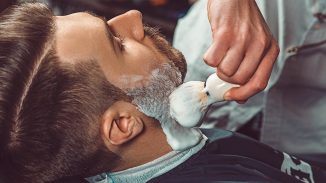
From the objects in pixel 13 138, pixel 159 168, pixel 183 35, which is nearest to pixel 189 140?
pixel 159 168

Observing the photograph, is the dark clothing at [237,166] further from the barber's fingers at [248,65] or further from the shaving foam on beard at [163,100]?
Result: the barber's fingers at [248,65]

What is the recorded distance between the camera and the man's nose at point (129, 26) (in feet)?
3.84

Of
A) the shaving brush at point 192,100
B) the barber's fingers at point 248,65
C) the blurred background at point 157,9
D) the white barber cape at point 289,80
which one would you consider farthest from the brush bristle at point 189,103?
the blurred background at point 157,9

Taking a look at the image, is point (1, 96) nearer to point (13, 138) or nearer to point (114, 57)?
point (13, 138)

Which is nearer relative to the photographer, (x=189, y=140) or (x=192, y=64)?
(x=189, y=140)

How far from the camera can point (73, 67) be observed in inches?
40.9

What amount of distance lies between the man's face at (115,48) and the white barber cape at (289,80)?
52 centimetres

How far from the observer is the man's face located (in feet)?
3.45

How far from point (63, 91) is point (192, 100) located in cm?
25

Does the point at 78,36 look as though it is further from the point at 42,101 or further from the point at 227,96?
the point at 227,96

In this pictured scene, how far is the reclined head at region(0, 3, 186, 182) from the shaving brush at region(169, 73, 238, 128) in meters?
0.06

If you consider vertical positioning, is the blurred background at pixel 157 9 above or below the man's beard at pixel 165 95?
below

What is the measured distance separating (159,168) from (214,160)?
0.44ft

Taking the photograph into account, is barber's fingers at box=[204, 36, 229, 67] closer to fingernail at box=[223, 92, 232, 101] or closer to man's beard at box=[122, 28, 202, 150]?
fingernail at box=[223, 92, 232, 101]
